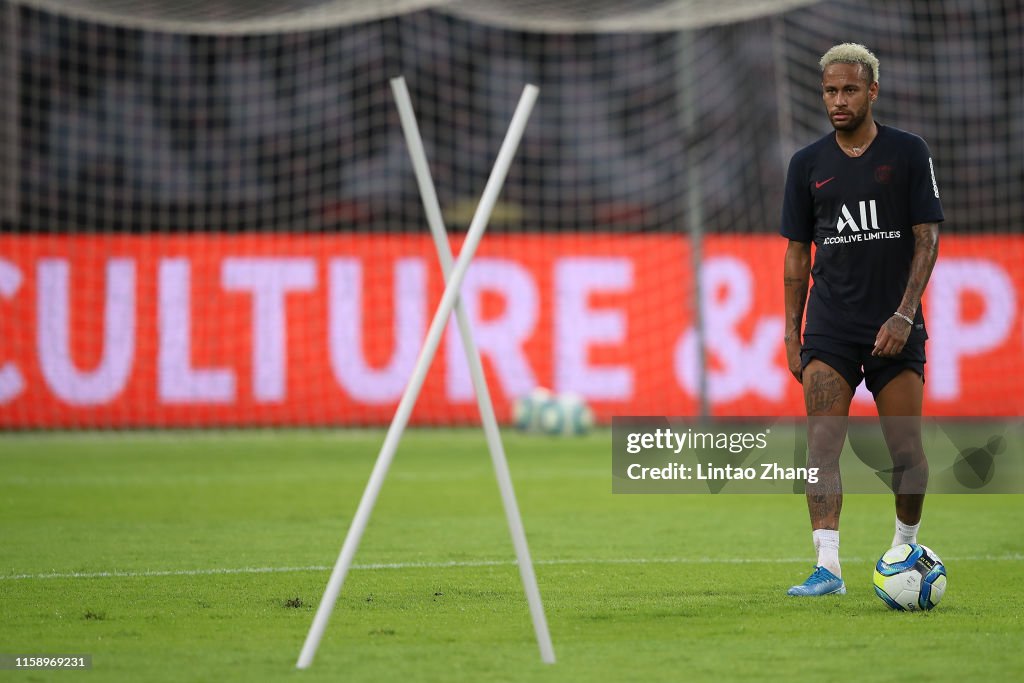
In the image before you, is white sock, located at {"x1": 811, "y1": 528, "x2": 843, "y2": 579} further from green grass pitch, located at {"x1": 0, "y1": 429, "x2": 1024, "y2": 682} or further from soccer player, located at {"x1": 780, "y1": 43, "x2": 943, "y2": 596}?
green grass pitch, located at {"x1": 0, "y1": 429, "x2": 1024, "y2": 682}

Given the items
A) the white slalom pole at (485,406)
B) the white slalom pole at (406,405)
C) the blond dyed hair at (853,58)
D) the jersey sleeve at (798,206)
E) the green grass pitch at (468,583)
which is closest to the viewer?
the white slalom pole at (406,405)

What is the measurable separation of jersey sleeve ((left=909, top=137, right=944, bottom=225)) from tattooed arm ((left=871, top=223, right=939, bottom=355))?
49 millimetres

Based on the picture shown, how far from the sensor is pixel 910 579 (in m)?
5.73

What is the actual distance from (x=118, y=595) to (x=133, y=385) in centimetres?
1038

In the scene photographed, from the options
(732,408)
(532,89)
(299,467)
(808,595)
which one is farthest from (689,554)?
(732,408)

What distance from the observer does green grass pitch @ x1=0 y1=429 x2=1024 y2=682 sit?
15.7 feet

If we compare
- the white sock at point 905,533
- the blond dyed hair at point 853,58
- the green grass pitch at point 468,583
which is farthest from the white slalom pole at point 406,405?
the white sock at point 905,533

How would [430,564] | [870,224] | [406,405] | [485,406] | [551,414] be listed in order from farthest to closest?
[551,414], [430,564], [870,224], [485,406], [406,405]

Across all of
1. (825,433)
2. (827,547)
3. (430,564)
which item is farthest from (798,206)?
(430,564)

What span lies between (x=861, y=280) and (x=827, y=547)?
3.42 feet

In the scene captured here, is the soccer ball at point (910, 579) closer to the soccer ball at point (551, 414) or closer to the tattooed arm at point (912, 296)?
the tattooed arm at point (912, 296)

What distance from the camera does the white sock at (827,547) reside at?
6.04m

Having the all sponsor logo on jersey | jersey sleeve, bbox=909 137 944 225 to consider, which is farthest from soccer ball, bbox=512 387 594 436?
jersey sleeve, bbox=909 137 944 225

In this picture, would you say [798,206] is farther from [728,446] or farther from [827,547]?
[728,446]
